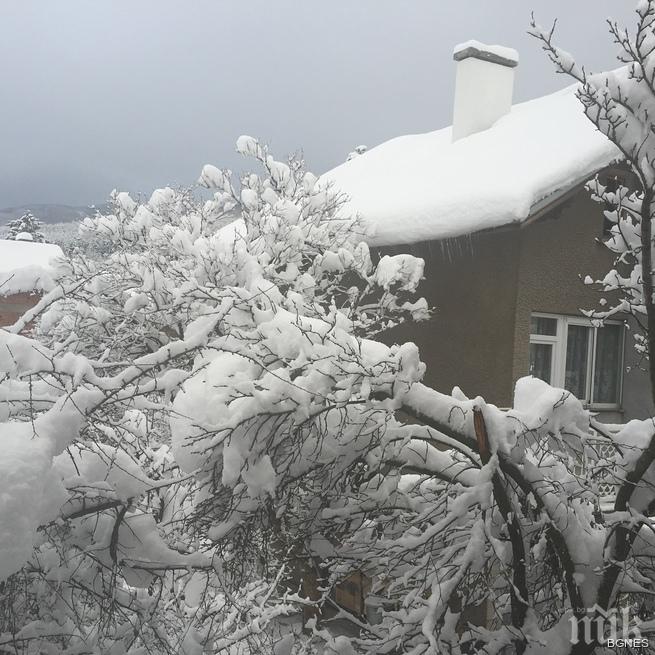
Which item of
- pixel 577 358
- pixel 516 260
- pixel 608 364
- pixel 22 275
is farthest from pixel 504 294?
pixel 22 275

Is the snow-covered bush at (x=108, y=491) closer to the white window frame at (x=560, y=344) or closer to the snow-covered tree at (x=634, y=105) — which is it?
the snow-covered tree at (x=634, y=105)

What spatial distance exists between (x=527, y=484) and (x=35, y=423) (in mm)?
2317

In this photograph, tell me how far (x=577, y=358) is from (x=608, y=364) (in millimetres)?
605

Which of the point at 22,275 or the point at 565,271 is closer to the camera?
the point at 22,275

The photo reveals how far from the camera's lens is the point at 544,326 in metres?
8.73

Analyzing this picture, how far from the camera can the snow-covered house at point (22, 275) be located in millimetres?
4145

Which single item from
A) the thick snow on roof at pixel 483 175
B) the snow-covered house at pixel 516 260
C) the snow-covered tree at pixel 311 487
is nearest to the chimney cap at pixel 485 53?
the thick snow on roof at pixel 483 175

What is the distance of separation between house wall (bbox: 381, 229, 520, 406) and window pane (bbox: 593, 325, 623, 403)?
6.36ft

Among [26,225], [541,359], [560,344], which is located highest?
[26,225]

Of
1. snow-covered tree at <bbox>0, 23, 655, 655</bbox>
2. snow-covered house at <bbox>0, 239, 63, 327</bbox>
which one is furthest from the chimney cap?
snow-covered tree at <bbox>0, 23, 655, 655</bbox>

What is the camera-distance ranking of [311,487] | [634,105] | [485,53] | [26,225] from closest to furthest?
1. [311,487]
2. [634,105]
3. [485,53]
4. [26,225]

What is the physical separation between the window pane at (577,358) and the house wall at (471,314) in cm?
141

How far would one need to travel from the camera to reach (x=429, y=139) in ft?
43.1

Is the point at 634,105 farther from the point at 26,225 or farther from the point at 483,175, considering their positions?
the point at 26,225
